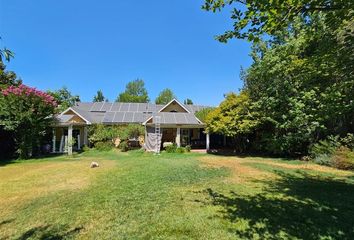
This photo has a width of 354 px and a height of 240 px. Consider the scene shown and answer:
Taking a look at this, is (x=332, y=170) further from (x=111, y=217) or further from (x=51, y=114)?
(x=51, y=114)

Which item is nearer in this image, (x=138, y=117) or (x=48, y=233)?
(x=48, y=233)

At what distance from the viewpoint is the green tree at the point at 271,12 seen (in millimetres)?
4230

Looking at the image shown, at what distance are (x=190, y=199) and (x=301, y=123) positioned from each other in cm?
1332

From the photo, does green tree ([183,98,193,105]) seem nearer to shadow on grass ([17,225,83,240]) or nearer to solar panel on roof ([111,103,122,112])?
solar panel on roof ([111,103,122,112])

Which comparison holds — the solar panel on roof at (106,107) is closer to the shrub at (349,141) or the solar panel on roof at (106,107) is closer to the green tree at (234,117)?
the green tree at (234,117)

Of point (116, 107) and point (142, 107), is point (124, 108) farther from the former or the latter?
point (142, 107)

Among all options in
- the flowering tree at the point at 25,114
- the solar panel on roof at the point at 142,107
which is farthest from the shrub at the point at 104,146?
the solar panel on roof at the point at 142,107

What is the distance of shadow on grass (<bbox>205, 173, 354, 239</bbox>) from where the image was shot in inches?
224

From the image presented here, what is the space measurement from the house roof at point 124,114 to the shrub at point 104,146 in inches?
98.7

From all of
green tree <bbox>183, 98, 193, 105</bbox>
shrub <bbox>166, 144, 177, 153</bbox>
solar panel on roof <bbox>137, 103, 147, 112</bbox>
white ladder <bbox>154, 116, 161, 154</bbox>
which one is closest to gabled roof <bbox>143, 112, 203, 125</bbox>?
white ladder <bbox>154, 116, 161, 154</bbox>

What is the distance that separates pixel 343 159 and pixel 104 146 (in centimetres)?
1916

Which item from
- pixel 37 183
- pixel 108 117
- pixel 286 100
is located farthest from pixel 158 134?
pixel 37 183

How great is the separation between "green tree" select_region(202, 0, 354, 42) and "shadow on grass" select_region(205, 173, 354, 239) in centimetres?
402

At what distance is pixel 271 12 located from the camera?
13.7 ft
